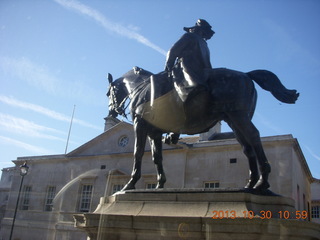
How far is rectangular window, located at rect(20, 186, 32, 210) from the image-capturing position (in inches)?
1380

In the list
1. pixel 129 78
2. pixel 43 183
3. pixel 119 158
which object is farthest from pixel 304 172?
pixel 129 78

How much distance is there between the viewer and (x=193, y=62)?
6.33m

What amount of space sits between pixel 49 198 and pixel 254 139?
31.5 meters

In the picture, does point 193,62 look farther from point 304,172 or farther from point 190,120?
point 304,172

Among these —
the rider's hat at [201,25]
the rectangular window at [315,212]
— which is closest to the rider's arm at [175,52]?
the rider's hat at [201,25]

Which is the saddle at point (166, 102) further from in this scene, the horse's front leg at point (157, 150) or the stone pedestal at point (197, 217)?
the stone pedestal at point (197, 217)

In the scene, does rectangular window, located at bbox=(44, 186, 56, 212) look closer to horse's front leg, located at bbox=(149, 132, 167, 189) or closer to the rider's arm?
horse's front leg, located at bbox=(149, 132, 167, 189)

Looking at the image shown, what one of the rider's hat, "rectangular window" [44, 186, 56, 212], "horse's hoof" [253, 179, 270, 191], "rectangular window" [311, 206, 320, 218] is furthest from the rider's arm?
"rectangular window" [311, 206, 320, 218]

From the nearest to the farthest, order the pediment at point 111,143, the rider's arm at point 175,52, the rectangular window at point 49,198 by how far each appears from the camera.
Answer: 1. the rider's arm at point 175,52
2. the pediment at point 111,143
3. the rectangular window at point 49,198

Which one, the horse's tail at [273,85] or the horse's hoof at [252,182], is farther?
the horse's tail at [273,85]

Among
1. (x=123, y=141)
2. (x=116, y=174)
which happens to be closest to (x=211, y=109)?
(x=116, y=174)

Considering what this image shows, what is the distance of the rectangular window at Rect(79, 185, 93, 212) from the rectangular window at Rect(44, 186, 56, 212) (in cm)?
376

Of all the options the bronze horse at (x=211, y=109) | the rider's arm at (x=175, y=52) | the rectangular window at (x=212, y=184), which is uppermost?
the rectangular window at (x=212, y=184)

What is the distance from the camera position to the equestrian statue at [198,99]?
5633mm
